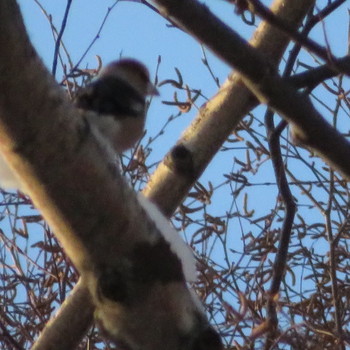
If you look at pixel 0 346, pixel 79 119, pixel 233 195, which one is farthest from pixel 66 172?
pixel 233 195

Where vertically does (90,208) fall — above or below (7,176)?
below

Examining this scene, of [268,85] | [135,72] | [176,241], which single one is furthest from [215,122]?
[135,72]

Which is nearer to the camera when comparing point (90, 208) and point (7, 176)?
point (90, 208)

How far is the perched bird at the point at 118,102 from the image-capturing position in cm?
141

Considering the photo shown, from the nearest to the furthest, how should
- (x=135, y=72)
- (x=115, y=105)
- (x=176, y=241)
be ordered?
1. (x=176, y=241)
2. (x=115, y=105)
3. (x=135, y=72)

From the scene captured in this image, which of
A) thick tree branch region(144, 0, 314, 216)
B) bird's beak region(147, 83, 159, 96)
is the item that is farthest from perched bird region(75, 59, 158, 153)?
thick tree branch region(144, 0, 314, 216)

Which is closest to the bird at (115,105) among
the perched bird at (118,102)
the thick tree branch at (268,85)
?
the perched bird at (118,102)

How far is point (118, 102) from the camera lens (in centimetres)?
174

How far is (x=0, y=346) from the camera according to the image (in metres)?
2.03

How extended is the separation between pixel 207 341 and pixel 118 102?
1.00 m

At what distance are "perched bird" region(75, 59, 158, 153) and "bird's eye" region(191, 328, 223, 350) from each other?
249mm

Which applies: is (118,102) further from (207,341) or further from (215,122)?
(207,341)

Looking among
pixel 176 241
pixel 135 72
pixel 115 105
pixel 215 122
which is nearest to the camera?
pixel 176 241

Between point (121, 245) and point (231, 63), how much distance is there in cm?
20
